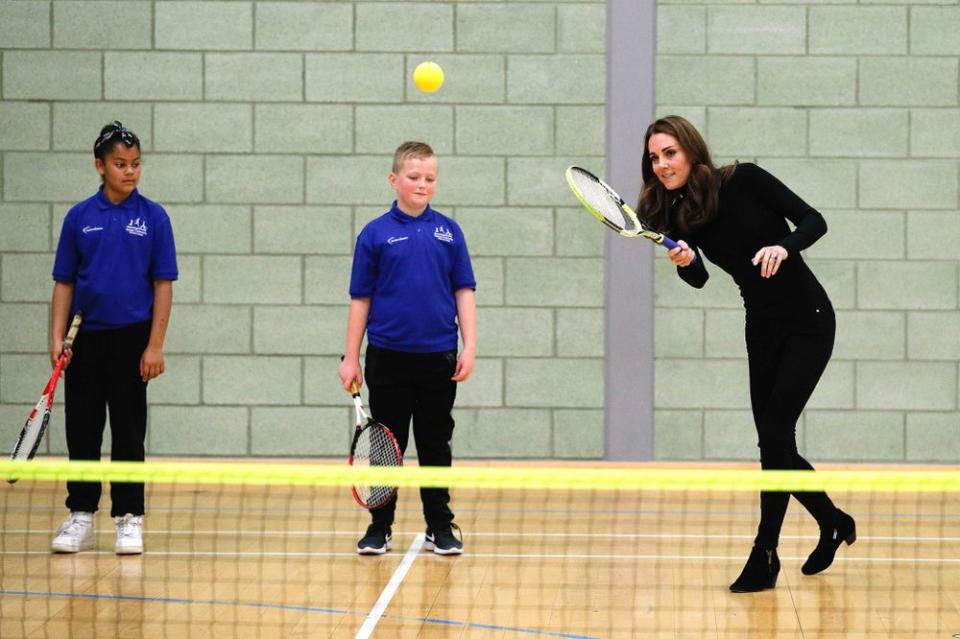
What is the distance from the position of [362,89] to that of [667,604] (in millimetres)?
3689

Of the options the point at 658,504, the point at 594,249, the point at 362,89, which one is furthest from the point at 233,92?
the point at 658,504

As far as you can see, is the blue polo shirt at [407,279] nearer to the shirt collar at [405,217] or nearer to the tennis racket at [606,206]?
the shirt collar at [405,217]

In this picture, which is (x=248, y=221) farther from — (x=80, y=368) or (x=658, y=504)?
(x=658, y=504)

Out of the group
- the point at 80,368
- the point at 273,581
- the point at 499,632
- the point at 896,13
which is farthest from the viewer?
the point at 896,13

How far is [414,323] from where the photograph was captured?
15.6 ft

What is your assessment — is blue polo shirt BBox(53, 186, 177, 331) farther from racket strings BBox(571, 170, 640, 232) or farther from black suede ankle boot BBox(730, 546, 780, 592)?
black suede ankle boot BBox(730, 546, 780, 592)

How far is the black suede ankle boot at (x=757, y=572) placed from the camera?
167 inches

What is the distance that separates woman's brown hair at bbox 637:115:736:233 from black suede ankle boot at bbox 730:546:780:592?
1104 millimetres

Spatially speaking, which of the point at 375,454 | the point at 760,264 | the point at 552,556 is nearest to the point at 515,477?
the point at 760,264

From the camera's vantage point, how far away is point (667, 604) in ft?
13.5

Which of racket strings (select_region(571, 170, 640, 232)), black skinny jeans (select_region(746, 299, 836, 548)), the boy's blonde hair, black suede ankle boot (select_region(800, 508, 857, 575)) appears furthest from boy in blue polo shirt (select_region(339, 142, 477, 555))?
black suede ankle boot (select_region(800, 508, 857, 575))

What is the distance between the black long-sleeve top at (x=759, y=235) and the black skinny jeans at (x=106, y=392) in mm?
2154

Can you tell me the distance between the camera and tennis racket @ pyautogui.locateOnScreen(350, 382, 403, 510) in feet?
15.0

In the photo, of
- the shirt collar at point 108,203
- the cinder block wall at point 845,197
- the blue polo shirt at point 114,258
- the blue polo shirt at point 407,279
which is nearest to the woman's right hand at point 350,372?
the blue polo shirt at point 407,279
